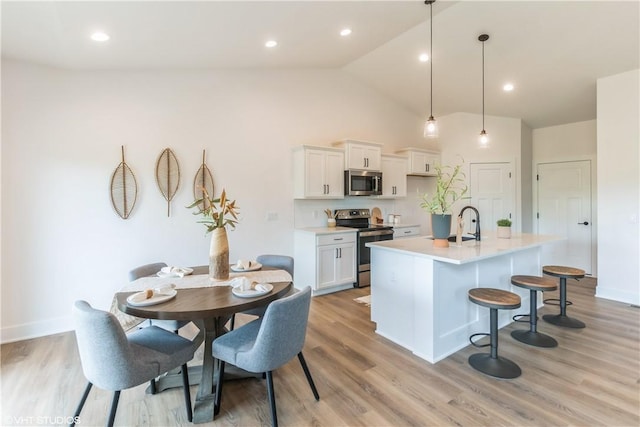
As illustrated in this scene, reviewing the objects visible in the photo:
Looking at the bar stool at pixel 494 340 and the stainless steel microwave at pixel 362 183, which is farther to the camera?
the stainless steel microwave at pixel 362 183

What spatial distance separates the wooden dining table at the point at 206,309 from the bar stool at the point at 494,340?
61.0 inches

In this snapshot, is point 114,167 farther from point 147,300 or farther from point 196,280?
point 147,300

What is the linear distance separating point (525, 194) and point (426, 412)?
16.7 ft

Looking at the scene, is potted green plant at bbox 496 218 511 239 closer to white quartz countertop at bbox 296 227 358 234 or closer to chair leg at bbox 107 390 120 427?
white quartz countertop at bbox 296 227 358 234

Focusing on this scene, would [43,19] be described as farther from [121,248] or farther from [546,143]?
[546,143]

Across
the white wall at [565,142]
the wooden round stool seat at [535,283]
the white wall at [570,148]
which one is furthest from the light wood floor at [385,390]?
the white wall at [565,142]

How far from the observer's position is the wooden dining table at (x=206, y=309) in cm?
177

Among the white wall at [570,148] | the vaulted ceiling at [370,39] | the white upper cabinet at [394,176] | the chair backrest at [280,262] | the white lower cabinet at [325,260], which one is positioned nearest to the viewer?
the vaulted ceiling at [370,39]

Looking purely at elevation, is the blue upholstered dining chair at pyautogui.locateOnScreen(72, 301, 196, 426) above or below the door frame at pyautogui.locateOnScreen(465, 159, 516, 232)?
below

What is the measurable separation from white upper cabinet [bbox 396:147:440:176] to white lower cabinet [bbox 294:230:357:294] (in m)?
2.03

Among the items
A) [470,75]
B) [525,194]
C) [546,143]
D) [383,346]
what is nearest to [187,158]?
[383,346]

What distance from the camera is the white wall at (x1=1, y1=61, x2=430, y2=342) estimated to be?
312 cm

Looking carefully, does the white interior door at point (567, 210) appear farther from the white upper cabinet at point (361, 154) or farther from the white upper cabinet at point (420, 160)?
the white upper cabinet at point (361, 154)

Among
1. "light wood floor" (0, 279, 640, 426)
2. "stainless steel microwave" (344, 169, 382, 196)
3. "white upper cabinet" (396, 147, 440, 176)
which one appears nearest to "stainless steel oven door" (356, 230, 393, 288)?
"stainless steel microwave" (344, 169, 382, 196)
